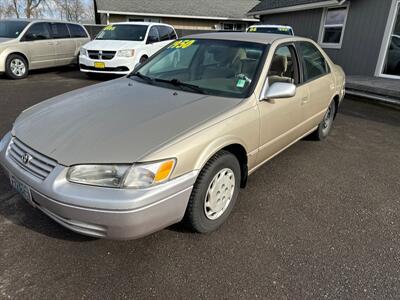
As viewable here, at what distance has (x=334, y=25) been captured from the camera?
36.8ft

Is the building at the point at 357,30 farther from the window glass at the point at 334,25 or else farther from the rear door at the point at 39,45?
the rear door at the point at 39,45

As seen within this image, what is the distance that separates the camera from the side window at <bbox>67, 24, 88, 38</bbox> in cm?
1084

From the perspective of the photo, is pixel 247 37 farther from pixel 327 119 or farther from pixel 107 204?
pixel 107 204

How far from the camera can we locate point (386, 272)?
2.23m

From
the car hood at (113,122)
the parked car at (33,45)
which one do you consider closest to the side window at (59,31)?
the parked car at (33,45)

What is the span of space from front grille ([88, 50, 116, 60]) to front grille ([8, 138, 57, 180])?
7.14 m

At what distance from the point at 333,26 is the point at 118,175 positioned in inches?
466

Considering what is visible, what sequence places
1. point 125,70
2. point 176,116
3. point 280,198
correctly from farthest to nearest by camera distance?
point 125,70, point 280,198, point 176,116

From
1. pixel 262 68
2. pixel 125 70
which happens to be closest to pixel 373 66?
pixel 125 70

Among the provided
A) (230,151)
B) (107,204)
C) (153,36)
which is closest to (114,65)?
(153,36)

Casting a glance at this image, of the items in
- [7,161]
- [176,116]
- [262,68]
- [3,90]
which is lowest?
[3,90]

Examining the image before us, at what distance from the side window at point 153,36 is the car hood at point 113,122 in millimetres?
7437

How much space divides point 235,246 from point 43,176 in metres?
1.53

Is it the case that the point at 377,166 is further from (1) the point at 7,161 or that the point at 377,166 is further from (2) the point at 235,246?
(1) the point at 7,161
